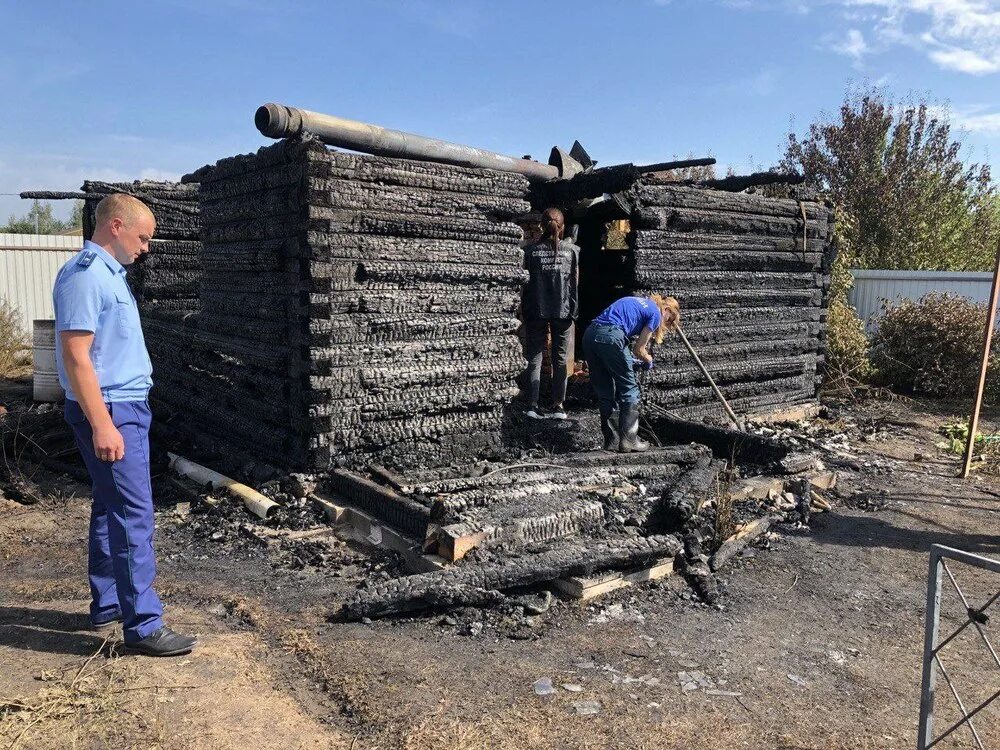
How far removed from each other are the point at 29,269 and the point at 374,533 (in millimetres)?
13865

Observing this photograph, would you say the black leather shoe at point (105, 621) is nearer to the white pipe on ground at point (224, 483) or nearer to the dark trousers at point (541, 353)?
the white pipe on ground at point (224, 483)

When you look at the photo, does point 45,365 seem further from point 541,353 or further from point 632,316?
point 632,316

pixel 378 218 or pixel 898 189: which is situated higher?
pixel 898 189

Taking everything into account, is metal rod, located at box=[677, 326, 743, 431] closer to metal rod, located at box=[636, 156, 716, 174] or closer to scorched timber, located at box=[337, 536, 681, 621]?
metal rod, located at box=[636, 156, 716, 174]

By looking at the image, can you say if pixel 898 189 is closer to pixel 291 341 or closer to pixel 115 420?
pixel 291 341

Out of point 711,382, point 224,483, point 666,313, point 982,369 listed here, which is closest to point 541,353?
point 666,313

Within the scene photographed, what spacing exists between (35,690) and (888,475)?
303 inches

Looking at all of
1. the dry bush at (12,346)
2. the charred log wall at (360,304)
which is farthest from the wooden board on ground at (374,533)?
the dry bush at (12,346)

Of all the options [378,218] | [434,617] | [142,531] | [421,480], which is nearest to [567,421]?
[421,480]

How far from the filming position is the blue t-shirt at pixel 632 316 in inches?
293

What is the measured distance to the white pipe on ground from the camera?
5.91 m

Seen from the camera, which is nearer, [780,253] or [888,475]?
[888,475]

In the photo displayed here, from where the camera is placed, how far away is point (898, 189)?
18672mm

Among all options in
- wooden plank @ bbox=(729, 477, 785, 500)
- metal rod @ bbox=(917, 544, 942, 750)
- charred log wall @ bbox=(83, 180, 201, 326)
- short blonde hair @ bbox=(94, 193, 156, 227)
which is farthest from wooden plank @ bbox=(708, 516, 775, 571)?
charred log wall @ bbox=(83, 180, 201, 326)
